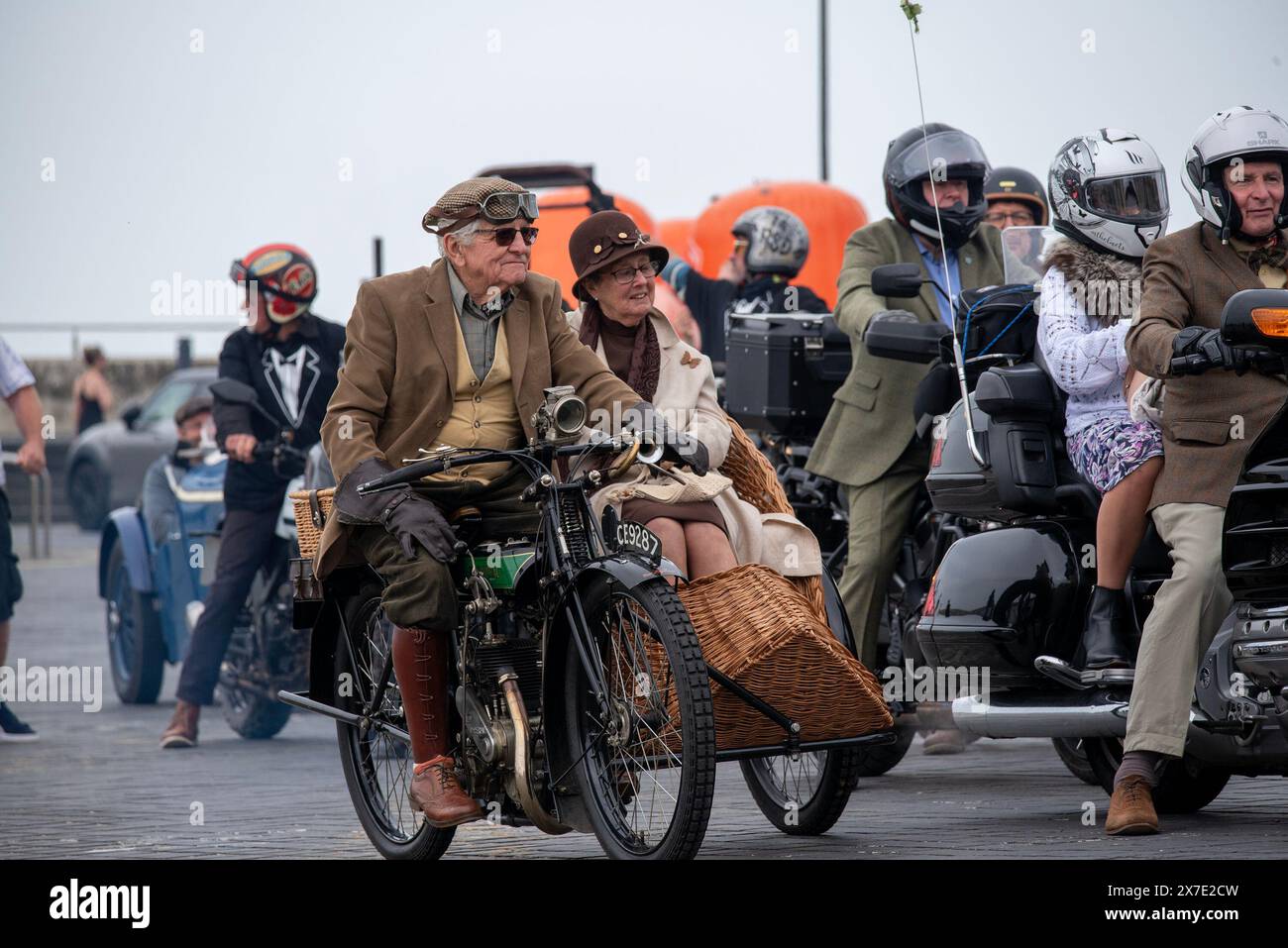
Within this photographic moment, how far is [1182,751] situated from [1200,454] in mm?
872

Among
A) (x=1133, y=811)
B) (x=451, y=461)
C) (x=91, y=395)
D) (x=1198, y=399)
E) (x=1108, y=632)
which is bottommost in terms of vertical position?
(x=1133, y=811)

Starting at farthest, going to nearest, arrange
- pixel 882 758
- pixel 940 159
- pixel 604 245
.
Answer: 1. pixel 882 758
2. pixel 940 159
3. pixel 604 245

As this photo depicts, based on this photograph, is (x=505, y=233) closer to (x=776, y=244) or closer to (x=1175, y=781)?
(x=1175, y=781)

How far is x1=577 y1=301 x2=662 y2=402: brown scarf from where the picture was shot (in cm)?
747

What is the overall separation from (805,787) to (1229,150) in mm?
2353

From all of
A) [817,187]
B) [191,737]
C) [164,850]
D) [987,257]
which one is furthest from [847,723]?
[817,187]

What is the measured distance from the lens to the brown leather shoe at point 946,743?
400 inches

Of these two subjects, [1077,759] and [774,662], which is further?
[1077,759]

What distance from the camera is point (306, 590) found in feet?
23.4

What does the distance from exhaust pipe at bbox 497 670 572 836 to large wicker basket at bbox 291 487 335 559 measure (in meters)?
1.07

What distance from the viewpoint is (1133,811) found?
269 inches

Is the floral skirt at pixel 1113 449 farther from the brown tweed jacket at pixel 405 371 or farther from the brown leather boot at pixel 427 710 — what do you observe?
the brown leather boot at pixel 427 710

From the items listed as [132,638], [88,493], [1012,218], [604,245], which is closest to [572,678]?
[604,245]
